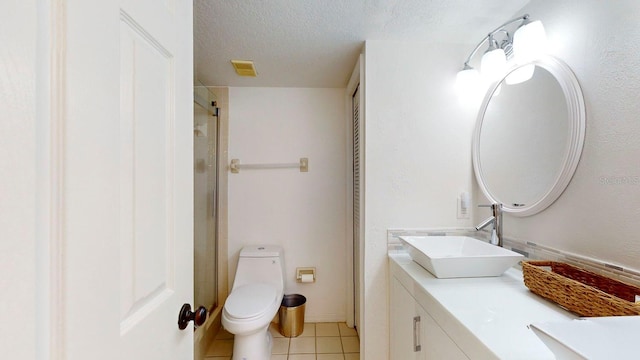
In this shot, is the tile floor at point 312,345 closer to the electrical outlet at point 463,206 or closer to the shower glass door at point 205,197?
the shower glass door at point 205,197

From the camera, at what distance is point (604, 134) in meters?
0.97

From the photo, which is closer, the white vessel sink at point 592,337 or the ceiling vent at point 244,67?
the white vessel sink at point 592,337

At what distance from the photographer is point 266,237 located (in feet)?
7.76

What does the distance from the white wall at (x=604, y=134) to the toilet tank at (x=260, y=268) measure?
176 centimetres

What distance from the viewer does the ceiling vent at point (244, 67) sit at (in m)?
1.87

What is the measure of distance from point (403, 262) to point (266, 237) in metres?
1.31

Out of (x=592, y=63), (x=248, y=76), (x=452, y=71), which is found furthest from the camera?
(x=248, y=76)
